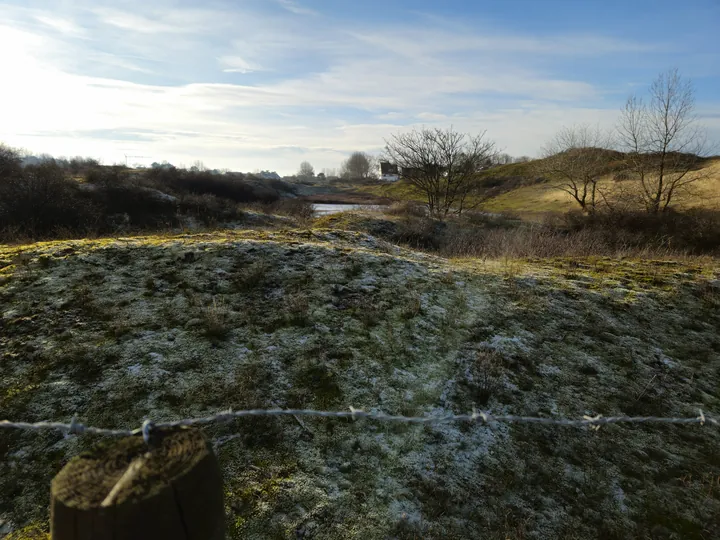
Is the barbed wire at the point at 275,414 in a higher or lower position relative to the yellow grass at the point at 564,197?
lower

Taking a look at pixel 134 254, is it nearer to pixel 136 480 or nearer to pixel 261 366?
pixel 261 366

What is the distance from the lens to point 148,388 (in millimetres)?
4324

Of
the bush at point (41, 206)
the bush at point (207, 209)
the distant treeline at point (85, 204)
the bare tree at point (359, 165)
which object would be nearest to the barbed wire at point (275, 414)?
the distant treeline at point (85, 204)

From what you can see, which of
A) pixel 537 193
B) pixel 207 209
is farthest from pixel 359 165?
pixel 207 209

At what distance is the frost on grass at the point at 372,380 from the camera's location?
3.36 m

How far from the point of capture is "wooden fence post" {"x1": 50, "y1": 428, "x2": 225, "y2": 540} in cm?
130

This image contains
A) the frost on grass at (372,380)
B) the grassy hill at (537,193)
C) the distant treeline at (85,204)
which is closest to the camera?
the frost on grass at (372,380)

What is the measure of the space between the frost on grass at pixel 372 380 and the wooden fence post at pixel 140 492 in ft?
Answer: 6.56

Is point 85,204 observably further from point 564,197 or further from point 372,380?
point 564,197

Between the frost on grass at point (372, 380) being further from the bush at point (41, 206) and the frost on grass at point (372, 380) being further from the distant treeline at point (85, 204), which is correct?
the bush at point (41, 206)

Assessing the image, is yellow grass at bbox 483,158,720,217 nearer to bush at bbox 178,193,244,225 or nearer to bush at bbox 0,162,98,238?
bush at bbox 178,193,244,225

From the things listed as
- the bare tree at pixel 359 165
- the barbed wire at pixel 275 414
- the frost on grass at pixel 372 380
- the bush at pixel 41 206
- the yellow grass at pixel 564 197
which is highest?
the bare tree at pixel 359 165

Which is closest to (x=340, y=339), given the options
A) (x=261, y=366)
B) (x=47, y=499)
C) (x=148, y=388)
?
(x=261, y=366)

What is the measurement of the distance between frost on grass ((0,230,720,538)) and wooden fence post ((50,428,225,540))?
200 centimetres
